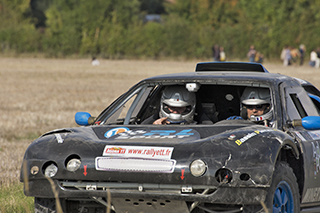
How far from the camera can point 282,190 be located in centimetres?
463

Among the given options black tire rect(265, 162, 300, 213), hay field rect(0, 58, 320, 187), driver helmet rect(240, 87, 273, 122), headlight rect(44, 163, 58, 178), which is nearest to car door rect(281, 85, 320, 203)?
driver helmet rect(240, 87, 273, 122)

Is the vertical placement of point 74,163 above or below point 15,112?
above

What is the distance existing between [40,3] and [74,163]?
113212 mm

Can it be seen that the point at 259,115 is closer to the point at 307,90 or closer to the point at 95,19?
the point at 307,90

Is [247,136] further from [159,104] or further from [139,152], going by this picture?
[159,104]

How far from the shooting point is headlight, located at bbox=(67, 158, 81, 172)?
454 centimetres

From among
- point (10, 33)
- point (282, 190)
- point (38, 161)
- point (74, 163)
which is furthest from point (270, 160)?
point (10, 33)

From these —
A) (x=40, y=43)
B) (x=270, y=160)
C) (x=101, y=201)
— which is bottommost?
(x=40, y=43)

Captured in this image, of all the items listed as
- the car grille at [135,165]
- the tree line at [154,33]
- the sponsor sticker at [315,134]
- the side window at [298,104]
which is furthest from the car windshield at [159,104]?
the tree line at [154,33]

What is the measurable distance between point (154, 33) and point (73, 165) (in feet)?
241

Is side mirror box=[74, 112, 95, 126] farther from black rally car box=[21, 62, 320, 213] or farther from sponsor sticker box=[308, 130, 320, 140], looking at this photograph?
sponsor sticker box=[308, 130, 320, 140]

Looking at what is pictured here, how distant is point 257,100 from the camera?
5.99 metres

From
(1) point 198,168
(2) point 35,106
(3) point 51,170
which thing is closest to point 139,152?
(1) point 198,168

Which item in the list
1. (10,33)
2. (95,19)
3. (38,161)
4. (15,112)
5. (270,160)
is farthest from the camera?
(95,19)
